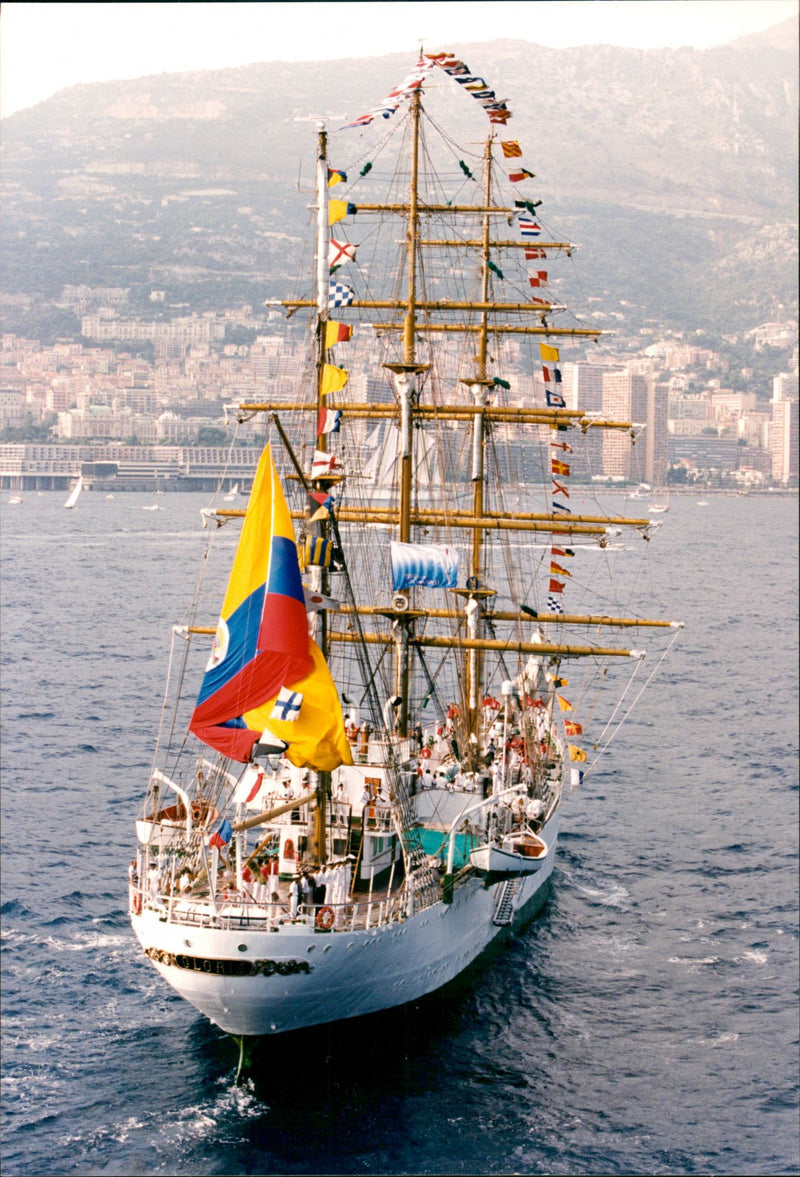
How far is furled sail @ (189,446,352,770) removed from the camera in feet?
109

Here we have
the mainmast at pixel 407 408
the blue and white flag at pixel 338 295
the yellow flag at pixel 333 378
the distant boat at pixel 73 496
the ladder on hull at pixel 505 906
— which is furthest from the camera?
the distant boat at pixel 73 496

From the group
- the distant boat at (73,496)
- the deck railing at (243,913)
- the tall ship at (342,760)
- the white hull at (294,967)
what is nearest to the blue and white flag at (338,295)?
the tall ship at (342,760)

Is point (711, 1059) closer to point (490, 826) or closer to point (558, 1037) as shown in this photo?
point (558, 1037)

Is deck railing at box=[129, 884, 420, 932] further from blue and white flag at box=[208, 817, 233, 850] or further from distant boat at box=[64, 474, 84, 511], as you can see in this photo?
distant boat at box=[64, 474, 84, 511]

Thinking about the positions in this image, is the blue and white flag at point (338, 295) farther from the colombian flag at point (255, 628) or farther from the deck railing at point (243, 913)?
the deck railing at point (243, 913)

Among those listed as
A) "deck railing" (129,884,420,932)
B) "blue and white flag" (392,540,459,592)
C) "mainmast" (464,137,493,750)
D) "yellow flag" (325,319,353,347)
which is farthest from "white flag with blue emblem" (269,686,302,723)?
"mainmast" (464,137,493,750)

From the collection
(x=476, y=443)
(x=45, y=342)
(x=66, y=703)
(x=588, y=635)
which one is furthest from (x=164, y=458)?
(x=476, y=443)

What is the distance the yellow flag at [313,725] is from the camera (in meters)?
33.9

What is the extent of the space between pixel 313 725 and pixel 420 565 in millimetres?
10142

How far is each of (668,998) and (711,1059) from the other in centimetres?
341

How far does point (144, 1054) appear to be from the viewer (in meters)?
34.9

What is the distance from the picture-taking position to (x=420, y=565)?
43250mm

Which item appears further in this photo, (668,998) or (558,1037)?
(668,998)

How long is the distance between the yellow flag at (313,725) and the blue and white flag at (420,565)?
9169 millimetres
